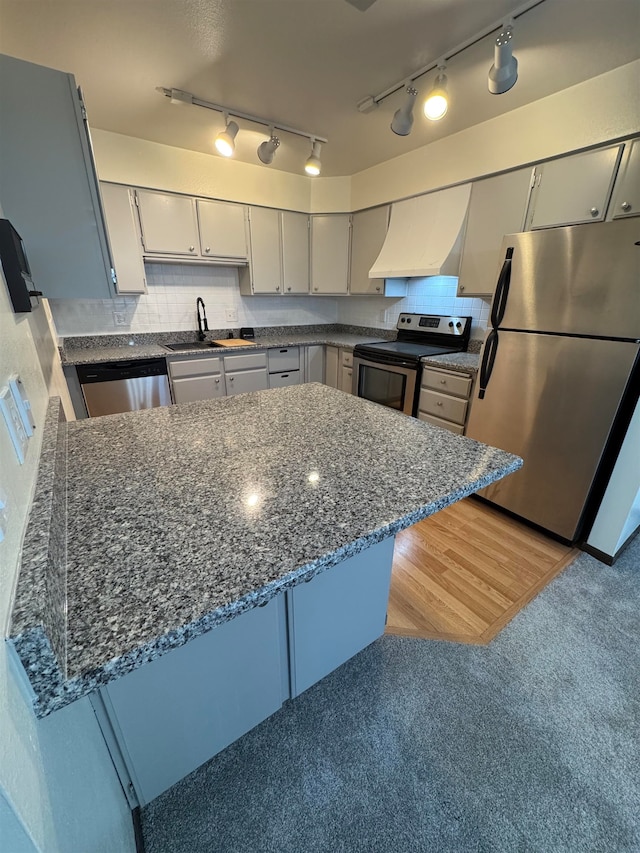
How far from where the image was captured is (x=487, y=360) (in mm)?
2262

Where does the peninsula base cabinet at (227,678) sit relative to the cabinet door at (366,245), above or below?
below

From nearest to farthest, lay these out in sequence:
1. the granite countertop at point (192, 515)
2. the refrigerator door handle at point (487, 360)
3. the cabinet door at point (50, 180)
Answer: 1. the granite countertop at point (192, 515)
2. the cabinet door at point (50, 180)
3. the refrigerator door handle at point (487, 360)

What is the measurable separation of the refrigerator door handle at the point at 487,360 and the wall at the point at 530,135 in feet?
3.67

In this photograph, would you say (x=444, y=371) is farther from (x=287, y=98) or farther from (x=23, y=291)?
(x=23, y=291)

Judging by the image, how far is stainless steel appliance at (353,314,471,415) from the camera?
2891 mm

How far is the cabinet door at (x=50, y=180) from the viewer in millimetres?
1262

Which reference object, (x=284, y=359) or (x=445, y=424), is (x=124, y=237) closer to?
(x=284, y=359)

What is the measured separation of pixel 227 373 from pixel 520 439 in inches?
98.7

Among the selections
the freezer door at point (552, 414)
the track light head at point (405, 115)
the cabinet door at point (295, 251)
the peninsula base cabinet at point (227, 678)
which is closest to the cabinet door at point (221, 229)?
the cabinet door at point (295, 251)

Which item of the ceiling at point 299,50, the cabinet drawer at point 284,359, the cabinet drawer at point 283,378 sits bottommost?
the cabinet drawer at point 283,378

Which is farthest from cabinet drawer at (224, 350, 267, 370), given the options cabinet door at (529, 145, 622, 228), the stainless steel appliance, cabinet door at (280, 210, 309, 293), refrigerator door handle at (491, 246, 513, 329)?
cabinet door at (529, 145, 622, 228)

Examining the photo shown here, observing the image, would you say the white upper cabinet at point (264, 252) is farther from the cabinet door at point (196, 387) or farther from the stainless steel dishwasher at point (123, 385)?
the stainless steel dishwasher at point (123, 385)

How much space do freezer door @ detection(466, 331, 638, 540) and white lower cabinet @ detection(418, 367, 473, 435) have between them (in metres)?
0.15

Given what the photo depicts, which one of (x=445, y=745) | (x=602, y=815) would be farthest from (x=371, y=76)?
(x=602, y=815)
